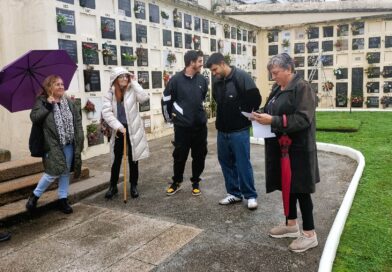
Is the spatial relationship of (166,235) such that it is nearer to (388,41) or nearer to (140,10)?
(140,10)

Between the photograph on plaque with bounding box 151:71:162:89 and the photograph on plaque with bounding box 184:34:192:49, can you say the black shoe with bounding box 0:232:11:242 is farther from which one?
the photograph on plaque with bounding box 184:34:192:49

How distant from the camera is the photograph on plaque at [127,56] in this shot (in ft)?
22.3

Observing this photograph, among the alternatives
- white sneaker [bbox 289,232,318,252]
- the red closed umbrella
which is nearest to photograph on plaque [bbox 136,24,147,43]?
the red closed umbrella

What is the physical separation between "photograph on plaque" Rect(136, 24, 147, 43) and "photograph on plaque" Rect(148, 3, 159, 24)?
0.29m

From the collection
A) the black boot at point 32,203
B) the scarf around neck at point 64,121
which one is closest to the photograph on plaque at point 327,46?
the scarf around neck at point 64,121

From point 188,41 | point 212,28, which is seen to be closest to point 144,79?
point 188,41

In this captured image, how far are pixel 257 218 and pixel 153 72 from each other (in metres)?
4.73

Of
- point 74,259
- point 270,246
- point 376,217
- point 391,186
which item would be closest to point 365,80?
point 391,186

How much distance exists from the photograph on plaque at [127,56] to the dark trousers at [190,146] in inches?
117

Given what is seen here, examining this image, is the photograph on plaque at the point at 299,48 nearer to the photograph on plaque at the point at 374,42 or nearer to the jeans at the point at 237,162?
the photograph on plaque at the point at 374,42

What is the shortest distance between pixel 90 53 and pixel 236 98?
128 inches

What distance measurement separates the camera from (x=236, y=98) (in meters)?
3.74

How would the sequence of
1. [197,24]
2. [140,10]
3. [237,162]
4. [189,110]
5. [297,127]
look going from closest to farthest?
[297,127], [237,162], [189,110], [140,10], [197,24]

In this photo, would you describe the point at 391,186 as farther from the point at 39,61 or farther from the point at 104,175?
the point at 39,61
